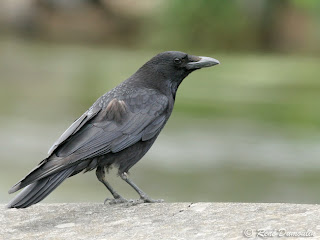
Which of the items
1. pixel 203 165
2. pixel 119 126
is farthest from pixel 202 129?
pixel 119 126

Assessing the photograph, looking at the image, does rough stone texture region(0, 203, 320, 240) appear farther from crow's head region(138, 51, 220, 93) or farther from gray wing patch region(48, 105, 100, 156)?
crow's head region(138, 51, 220, 93)

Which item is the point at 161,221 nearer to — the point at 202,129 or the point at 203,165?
the point at 203,165

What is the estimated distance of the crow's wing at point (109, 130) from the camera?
5551 millimetres

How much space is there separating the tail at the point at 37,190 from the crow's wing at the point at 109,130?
7 centimetres

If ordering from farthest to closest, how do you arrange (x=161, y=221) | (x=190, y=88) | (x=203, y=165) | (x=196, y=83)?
(x=196, y=83)
(x=190, y=88)
(x=203, y=165)
(x=161, y=221)

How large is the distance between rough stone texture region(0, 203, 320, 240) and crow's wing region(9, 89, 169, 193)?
0.37 metres

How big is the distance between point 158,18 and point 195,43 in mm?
4586

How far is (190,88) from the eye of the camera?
22.9m

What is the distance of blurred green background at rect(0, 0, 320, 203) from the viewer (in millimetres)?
12727

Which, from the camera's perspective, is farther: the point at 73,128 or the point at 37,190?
the point at 73,128

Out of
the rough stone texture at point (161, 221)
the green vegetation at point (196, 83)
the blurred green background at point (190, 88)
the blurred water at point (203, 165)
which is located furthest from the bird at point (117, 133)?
the green vegetation at point (196, 83)

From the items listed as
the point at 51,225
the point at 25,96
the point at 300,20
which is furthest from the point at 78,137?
the point at 300,20

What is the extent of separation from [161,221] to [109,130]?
2.88 ft

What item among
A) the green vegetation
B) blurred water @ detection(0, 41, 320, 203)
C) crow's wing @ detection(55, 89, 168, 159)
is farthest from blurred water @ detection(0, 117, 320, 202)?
crow's wing @ detection(55, 89, 168, 159)
